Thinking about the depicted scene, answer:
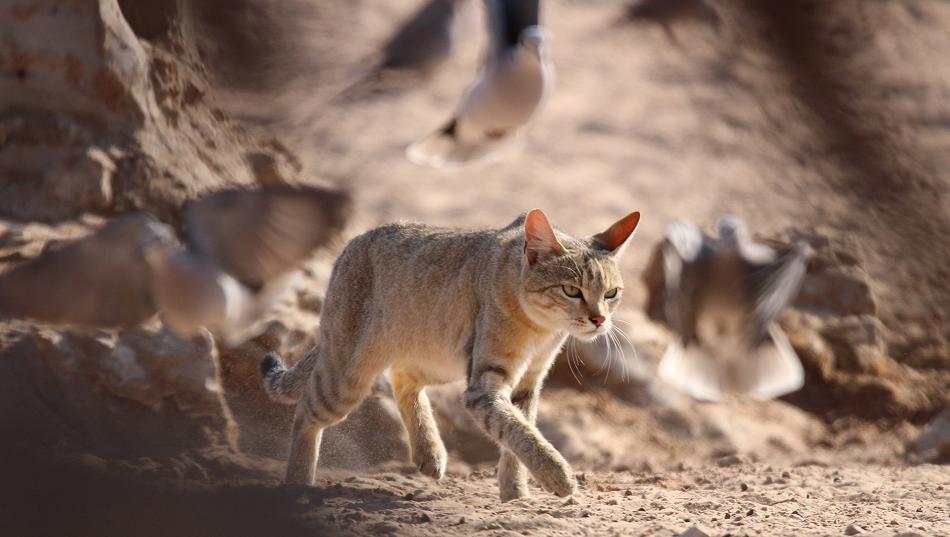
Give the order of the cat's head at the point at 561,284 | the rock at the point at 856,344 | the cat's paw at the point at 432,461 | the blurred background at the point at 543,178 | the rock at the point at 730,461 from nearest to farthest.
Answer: the cat's head at the point at 561,284 → the cat's paw at the point at 432,461 → the blurred background at the point at 543,178 → the rock at the point at 730,461 → the rock at the point at 856,344

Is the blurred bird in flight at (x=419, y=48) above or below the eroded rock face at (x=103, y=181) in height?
above

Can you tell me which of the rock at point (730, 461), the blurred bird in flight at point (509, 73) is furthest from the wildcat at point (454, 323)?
the blurred bird in flight at point (509, 73)

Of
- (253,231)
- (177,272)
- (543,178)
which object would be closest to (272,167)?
(253,231)

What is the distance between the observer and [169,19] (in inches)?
290

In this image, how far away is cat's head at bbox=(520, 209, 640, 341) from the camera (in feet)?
15.2

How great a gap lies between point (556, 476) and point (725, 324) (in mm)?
3270

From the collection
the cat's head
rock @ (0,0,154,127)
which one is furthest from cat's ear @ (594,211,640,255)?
rock @ (0,0,154,127)

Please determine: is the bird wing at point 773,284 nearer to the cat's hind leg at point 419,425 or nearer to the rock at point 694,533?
the cat's hind leg at point 419,425

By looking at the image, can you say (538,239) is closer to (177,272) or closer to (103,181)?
(177,272)

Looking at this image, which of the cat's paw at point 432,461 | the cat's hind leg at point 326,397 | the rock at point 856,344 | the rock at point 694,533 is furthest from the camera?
the rock at point 856,344

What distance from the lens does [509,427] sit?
14.2 ft

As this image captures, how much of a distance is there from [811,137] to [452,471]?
5.38 metres

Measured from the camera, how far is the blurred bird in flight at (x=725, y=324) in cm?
703

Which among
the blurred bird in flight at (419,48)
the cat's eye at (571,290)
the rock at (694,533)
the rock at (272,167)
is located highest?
the blurred bird in flight at (419,48)
